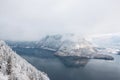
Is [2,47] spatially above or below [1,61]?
above

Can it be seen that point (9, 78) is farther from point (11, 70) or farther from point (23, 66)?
point (23, 66)

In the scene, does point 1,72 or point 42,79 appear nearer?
point 1,72

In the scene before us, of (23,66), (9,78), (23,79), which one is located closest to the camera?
(9,78)

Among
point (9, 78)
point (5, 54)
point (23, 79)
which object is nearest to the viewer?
point (9, 78)

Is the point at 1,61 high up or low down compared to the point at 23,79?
up

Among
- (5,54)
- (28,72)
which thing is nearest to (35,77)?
(28,72)

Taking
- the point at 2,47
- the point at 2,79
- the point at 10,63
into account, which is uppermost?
the point at 2,47

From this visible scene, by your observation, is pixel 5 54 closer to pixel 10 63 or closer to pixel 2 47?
pixel 2 47

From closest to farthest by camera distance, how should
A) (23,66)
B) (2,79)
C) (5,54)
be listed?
(2,79) < (5,54) < (23,66)

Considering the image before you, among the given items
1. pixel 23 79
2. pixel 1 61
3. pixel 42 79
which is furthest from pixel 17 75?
pixel 42 79
